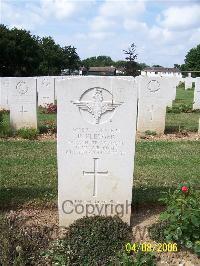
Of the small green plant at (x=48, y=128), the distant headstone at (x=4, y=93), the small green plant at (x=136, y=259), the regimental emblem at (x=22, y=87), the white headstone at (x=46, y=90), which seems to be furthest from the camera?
the white headstone at (x=46, y=90)

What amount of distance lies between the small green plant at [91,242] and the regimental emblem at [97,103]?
1.29m

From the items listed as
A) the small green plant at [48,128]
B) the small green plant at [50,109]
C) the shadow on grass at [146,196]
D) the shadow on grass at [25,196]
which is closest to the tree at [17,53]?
the small green plant at [50,109]

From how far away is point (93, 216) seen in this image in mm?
5125

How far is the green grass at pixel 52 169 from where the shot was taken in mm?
6311

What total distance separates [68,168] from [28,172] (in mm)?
2866

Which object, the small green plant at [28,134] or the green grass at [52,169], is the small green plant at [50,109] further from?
the green grass at [52,169]

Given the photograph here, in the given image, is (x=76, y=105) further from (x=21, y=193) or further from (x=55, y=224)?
(x=21, y=193)

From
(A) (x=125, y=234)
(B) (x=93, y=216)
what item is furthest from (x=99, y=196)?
(A) (x=125, y=234)

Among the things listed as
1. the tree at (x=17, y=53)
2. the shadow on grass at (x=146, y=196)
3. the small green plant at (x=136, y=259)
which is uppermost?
the tree at (x=17, y=53)

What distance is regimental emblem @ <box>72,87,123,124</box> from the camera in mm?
4855
